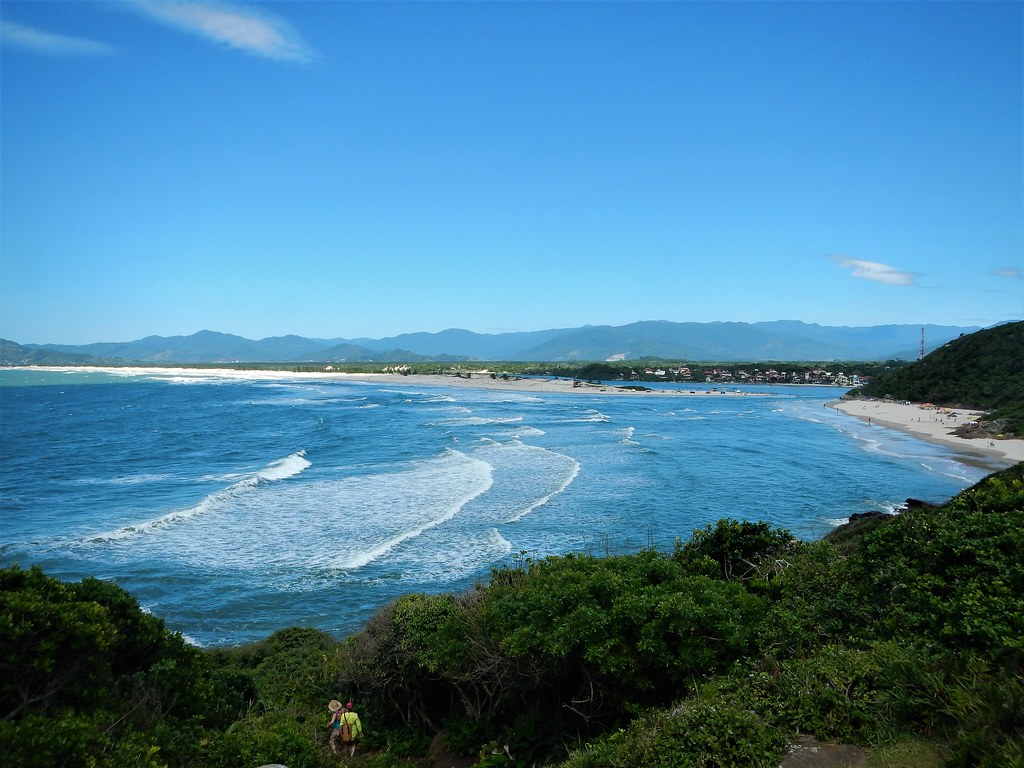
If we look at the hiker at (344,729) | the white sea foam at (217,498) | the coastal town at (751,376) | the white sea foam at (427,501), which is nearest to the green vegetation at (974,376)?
the white sea foam at (427,501)

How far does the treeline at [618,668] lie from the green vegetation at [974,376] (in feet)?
180

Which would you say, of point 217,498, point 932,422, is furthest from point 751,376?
point 217,498

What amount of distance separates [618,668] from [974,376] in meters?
78.8

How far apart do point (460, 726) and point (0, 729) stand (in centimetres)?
549

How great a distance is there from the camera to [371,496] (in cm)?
2731

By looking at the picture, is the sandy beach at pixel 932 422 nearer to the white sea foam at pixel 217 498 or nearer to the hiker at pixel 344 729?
the hiker at pixel 344 729

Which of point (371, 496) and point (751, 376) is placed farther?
point (751, 376)

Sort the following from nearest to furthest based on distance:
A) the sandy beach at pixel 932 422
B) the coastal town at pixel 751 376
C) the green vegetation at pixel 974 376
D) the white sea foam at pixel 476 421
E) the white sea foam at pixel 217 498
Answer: the white sea foam at pixel 217 498
the sandy beach at pixel 932 422
the white sea foam at pixel 476 421
the green vegetation at pixel 974 376
the coastal town at pixel 751 376

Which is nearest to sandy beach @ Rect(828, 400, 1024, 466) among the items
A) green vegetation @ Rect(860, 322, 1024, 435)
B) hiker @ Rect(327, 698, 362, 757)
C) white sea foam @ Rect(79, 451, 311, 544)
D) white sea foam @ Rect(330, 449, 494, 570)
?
green vegetation @ Rect(860, 322, 1024, 435)

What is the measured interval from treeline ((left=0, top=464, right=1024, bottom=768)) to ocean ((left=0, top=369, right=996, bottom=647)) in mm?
6179

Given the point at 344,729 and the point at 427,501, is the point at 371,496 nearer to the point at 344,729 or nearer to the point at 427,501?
the point at 427,501

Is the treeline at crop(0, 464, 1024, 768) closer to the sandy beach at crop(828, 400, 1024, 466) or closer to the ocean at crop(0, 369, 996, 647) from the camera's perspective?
the ocean at crop(0, 369, 996, 647)

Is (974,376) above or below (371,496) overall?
above

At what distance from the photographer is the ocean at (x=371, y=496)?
17750mm
